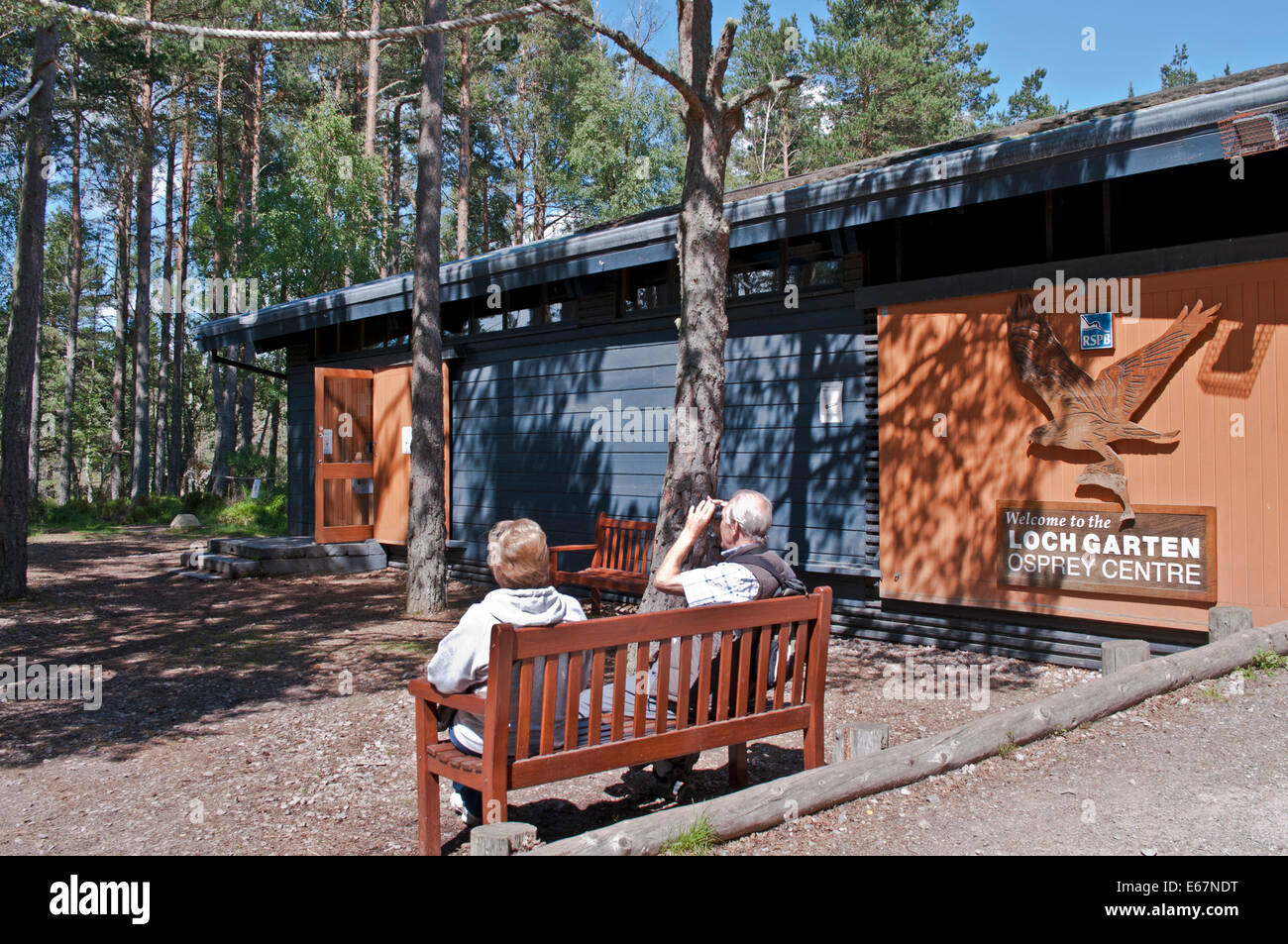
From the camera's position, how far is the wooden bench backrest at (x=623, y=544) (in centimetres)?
970

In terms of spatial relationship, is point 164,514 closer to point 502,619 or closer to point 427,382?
point 427,382

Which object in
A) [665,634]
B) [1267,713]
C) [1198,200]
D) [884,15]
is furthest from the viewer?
[884,15]

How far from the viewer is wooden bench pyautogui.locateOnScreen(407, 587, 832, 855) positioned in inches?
133

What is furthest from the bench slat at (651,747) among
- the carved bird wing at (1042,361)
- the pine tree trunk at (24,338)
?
the pine tree trunk at (24,338)

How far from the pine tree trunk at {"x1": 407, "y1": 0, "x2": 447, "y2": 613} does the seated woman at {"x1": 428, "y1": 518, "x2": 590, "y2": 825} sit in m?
6.09

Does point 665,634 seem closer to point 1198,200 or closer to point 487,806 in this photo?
point 487,806

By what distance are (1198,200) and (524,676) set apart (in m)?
6.83

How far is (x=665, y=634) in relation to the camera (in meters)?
3.71

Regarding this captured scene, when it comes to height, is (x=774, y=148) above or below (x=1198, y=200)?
above

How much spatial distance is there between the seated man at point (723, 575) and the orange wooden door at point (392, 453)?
924 centimetres

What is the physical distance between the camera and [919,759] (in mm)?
3996

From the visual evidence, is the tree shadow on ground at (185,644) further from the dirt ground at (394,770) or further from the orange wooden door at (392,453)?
the orange wooden door at (392,453)

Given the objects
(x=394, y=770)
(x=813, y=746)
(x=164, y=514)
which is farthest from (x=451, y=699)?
(x=164, y=514)
